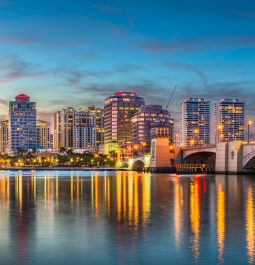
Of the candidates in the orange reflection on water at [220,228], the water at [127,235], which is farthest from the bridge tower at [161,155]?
the water at [127,235]

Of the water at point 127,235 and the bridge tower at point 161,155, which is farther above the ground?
the bridge tower at point 161,155

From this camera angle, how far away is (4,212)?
38.4 meters

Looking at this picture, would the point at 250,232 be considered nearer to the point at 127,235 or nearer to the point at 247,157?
the point at 127,235

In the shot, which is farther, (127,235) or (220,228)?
(220,228)

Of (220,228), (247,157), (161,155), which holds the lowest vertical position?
(220,228)

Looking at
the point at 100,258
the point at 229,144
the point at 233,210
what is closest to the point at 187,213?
the point at 233,210

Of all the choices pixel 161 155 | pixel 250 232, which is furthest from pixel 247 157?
pixel 250 232

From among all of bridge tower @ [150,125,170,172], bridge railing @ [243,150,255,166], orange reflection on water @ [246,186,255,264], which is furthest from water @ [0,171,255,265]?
bridge tower @ [150,125,170,172]

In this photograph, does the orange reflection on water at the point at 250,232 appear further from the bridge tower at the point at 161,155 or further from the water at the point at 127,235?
the bridge tower at the point at 161,155

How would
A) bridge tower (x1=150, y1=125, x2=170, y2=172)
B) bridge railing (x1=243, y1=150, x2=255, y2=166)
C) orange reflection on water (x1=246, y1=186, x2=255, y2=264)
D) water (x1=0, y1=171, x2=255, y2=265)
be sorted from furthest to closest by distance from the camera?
bridge tower (x1=150, y1=125, x2=170, y2=172) < bridge railing (x1=243, y1=150, x2=255, y2=166) < orange reflection on water (x1=246, y1=186, x2=255, y2=264) < water (x1=0, y1=171, x2=255, y2=265)

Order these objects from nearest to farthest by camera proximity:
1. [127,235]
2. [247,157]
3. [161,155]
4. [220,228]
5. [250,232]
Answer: [127,235], [250,232], [220,228], [247,157], [161,155]

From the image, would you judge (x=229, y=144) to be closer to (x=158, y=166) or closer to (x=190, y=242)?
(x=158, y=166)

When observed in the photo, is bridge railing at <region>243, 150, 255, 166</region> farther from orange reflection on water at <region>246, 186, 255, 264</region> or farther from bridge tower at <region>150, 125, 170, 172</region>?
orange reflection on water at <region>246, 186, 255, 264</region>

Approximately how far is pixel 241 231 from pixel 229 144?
10468cm
